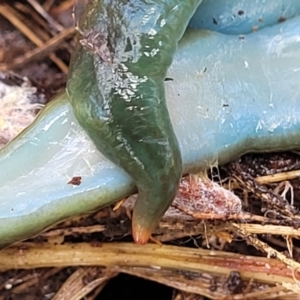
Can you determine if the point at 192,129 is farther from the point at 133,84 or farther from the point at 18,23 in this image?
the point at 18,23

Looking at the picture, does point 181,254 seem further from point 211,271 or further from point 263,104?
point 263,104

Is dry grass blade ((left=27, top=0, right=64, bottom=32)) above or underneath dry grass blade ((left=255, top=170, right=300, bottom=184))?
above

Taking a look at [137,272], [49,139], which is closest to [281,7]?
[49,139]

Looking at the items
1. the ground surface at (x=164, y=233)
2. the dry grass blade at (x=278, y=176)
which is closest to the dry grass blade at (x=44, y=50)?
the ground surface at (x=164, y=233)

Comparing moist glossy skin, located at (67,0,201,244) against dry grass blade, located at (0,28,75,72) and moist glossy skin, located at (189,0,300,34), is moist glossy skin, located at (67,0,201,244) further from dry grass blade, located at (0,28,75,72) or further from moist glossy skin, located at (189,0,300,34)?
dry grass blade, located at (0,28,75,72)

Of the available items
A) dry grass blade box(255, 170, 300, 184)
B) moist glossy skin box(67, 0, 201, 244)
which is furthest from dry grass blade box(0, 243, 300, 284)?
moist glossy skin box(67, 0, 201, 244)
